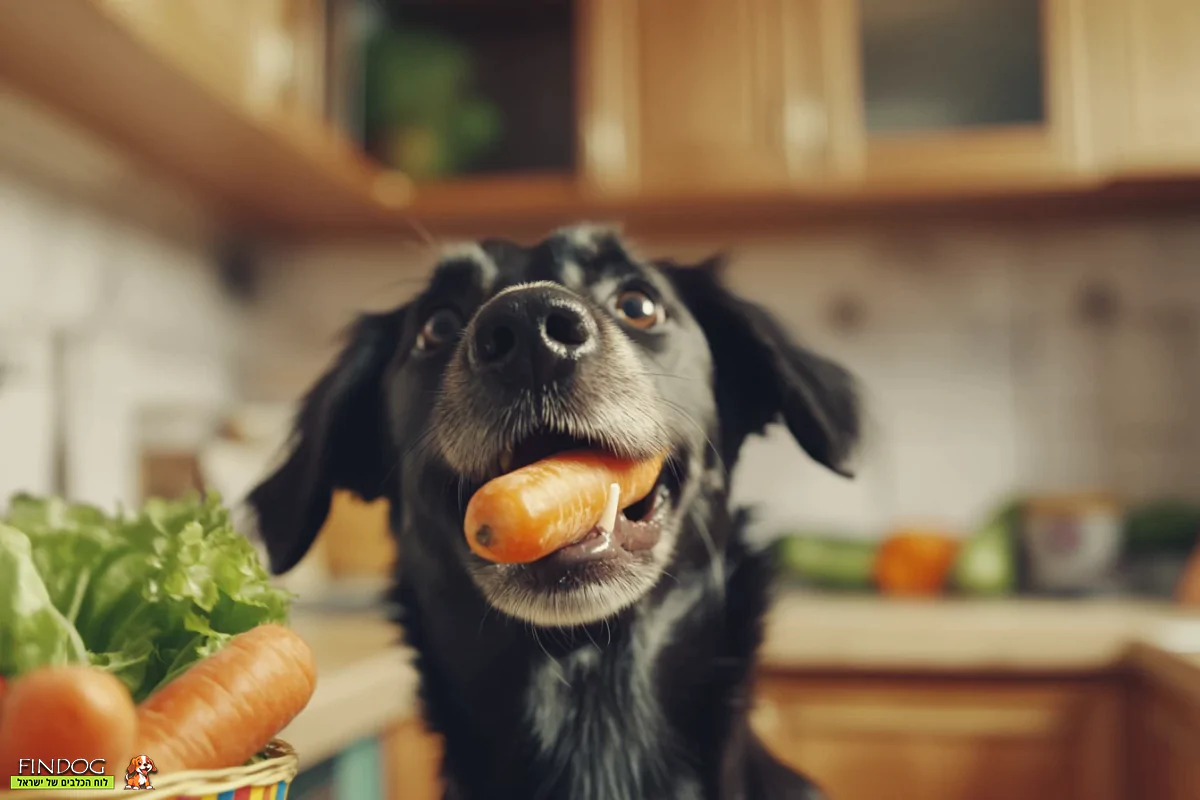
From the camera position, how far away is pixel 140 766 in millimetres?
484

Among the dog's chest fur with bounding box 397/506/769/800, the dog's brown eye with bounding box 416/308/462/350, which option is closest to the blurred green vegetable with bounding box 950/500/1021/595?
the dog's chest fur with bounding box 397/506/769/800

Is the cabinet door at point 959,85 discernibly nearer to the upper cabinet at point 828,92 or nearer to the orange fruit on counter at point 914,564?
the upper cabinet at point 828,92

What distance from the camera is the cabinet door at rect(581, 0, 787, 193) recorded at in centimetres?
199

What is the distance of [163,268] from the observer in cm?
206

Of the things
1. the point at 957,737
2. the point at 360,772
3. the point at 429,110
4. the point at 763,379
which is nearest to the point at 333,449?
the point at 763,379

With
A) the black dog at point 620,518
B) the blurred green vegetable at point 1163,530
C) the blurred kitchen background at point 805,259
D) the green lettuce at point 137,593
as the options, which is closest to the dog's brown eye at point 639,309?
the black dog at point 620,518

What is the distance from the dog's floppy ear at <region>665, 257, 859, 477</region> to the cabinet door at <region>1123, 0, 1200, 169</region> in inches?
54.3

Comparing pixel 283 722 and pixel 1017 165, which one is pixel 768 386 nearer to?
pixel 283 722

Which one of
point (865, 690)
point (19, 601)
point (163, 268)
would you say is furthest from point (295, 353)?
point (19, 601)

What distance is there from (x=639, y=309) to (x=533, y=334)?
0.52ft

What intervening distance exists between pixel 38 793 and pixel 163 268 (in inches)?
72.0

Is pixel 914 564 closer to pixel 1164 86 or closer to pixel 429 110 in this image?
pixel 1164 86

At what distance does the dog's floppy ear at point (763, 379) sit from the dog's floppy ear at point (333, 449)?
287 millimetres

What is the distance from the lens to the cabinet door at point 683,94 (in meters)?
1.99
